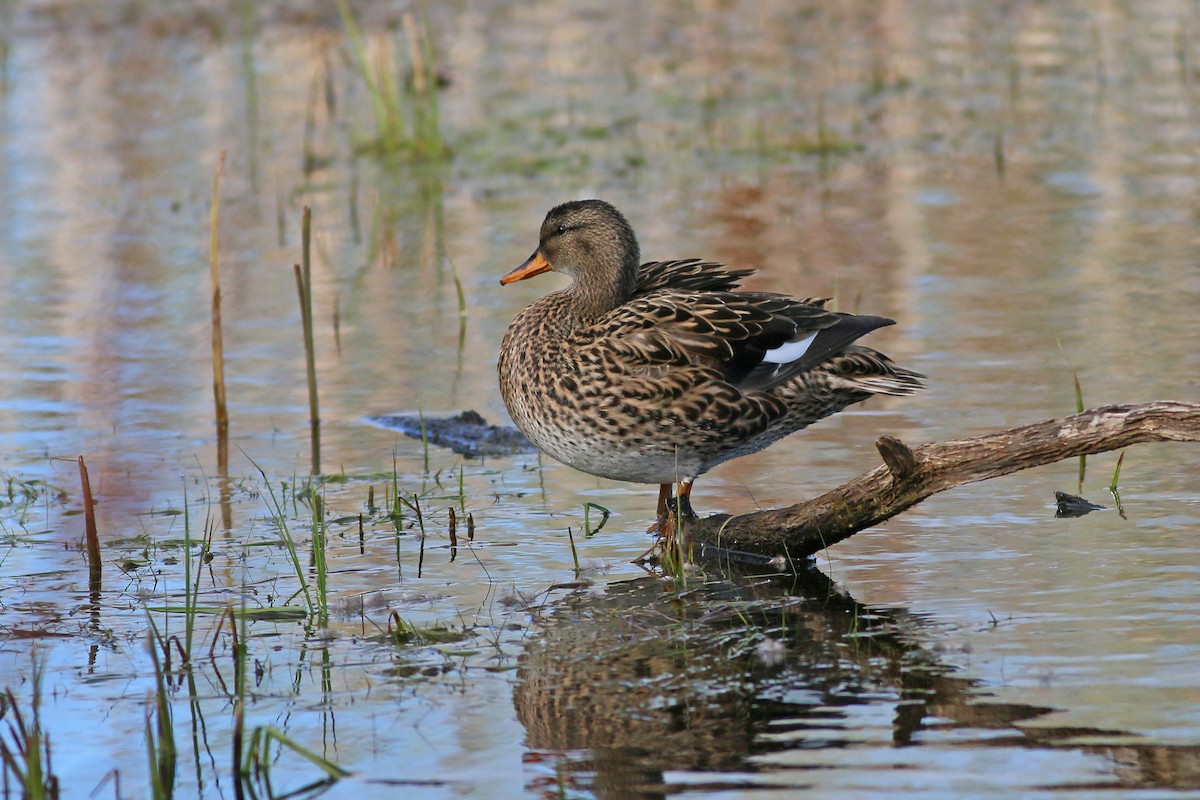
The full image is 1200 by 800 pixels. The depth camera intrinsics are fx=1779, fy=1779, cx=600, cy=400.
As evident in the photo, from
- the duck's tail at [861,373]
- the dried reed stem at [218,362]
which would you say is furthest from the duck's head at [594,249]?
the dried reed stem at [218,362]

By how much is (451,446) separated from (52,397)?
2.22m

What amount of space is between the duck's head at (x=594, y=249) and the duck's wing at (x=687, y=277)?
0.27ft

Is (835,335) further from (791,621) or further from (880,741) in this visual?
(880,741)

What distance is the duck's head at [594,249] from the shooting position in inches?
262

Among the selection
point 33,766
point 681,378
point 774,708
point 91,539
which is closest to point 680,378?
point 681,378

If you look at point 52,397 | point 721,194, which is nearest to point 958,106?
point 721,194

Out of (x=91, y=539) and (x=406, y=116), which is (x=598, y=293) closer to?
(x=91, y=539)

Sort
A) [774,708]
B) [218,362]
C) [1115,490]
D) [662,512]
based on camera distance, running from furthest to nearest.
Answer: [218,362]
[1115,490]
[662,512]
[774,708]

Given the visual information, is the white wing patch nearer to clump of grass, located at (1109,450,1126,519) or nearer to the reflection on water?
the reflection on water

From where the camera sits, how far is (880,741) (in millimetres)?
4477

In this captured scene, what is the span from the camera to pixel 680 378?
6156 millimetres

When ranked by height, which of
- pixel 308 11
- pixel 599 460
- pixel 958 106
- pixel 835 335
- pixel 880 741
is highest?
pixel 308 11

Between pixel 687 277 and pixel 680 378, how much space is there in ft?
2.46

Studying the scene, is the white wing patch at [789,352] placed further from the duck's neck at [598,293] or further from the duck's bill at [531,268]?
the duck's bill at [531,268]
